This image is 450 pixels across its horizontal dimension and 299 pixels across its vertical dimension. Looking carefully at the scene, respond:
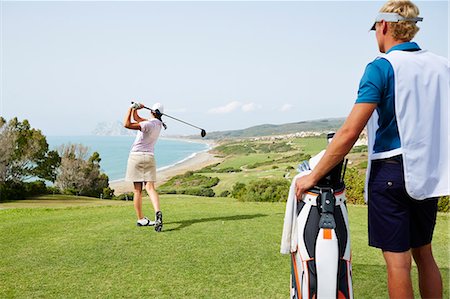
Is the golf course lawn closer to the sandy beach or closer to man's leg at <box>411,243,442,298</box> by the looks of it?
man's leg at <box>411,243,442,298</box>

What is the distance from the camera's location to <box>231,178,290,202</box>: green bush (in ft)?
34.4

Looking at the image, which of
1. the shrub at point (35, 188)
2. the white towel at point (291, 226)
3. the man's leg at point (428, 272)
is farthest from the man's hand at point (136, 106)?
the shrub at point (35, 188)

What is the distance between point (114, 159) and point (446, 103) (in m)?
44.9

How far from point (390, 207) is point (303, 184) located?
18.4 inches

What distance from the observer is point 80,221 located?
245 inches

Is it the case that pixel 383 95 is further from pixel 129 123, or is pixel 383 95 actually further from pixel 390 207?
pixel 129 123

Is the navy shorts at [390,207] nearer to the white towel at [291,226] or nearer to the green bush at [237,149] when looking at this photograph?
the white towel at [291,226]

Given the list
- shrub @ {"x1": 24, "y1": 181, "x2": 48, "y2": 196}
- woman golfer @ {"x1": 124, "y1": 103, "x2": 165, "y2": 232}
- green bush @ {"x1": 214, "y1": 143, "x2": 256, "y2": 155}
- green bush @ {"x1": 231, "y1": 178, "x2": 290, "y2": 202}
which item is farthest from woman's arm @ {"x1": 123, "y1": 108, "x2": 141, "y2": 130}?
green bush @ {"x1": 214, "y1": 143, "x2": 256, "y2": 155}

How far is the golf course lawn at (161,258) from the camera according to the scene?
3.50 meters

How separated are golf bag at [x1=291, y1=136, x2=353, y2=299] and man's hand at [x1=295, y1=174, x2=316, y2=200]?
0.04m

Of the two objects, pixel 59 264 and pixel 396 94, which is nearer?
pixel 396 94

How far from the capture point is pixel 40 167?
16.0 metres

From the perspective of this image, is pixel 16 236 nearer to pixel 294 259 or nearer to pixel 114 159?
pixel 294 259

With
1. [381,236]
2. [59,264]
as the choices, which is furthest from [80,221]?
[381,236]
